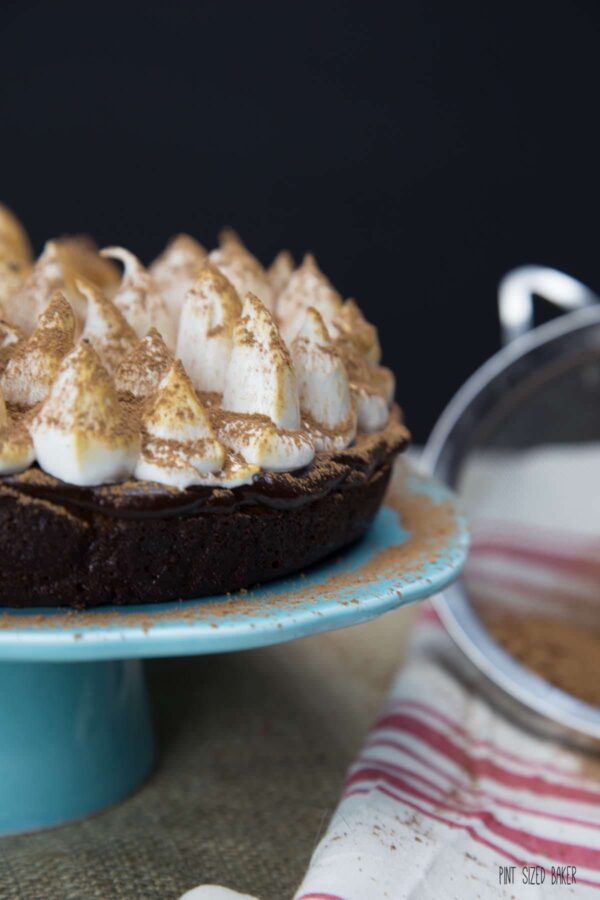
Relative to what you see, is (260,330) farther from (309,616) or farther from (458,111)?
(458,111)

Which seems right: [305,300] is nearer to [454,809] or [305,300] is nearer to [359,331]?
[359,331]

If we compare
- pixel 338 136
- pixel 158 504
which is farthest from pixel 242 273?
pixel 338 136

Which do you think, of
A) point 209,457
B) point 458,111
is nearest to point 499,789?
point 209,457

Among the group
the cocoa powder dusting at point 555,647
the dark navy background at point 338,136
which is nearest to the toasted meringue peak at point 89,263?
the cocoa powder dusting at point 555,647

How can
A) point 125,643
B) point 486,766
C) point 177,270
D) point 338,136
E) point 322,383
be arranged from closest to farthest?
point 125,643 < point 322,383 < point 486,766 < point 177,270 < point 338,136

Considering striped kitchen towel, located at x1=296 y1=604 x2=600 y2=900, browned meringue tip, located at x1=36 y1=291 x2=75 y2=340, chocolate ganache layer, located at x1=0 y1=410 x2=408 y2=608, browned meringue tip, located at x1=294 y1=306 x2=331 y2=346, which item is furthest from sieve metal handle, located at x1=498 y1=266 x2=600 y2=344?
browned meringue tip, located at x1=36 y1=291 x2=75 y2=340

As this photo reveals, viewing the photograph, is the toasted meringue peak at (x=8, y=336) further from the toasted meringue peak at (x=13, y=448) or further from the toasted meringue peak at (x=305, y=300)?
the toasted meringue peak at (x=305, y=300)

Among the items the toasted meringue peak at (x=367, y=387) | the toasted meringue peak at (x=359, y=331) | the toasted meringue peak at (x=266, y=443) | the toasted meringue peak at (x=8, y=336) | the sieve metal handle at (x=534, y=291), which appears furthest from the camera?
the sieve metal handle at (x=534, y=291)
